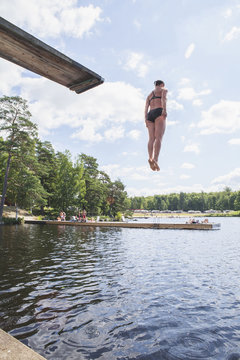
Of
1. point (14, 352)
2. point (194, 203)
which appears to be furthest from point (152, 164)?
point (194, 203)

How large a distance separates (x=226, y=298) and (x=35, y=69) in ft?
30.2

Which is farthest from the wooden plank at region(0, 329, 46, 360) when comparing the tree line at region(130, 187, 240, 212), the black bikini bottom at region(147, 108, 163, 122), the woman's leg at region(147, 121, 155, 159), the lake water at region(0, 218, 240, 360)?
the tree line at region(130, 187, 240, 212)

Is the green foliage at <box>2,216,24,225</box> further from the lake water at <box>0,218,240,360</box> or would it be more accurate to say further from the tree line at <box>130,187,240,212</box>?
the tree line at <box>130,187,240,212</box>

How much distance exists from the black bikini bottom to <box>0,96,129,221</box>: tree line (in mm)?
34785

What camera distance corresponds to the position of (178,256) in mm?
16297

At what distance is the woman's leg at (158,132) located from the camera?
11.1 ft

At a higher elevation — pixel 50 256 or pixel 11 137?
pixel 11 137

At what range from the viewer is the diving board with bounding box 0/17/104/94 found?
2492 millimetres

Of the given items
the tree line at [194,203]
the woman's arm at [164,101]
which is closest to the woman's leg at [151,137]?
the woman's arm at [164,101]

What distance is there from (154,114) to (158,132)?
0.26 m

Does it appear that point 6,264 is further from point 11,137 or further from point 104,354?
point 11,137

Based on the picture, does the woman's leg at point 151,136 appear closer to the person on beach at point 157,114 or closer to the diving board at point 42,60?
the person on beach at point 157,114

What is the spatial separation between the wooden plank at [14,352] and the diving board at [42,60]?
3414mm

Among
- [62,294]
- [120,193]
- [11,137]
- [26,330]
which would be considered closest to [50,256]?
[62,294]
